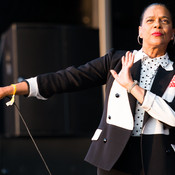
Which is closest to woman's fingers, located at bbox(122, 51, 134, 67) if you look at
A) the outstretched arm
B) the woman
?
the woman

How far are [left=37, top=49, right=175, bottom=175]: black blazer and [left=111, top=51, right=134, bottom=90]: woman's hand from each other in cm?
12

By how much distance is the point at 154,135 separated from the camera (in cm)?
274

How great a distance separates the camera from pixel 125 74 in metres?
2.72

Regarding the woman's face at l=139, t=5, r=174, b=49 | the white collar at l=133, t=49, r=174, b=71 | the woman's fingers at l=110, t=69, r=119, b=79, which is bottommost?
the woman's fingers at l=110, t=69, r=119, b=79

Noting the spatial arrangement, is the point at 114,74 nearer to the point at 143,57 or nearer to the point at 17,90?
the point at 143,57

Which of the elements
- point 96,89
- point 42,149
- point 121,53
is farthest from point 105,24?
point 121,53

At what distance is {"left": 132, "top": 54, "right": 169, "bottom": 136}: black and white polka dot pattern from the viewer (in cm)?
278

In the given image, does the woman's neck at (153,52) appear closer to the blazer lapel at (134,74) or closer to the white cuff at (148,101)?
the blazer lapel at (134,74)

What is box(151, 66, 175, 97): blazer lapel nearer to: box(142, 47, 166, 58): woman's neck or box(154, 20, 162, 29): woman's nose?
box(142, 47, 166, 58): woman's neck

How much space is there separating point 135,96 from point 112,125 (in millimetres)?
215

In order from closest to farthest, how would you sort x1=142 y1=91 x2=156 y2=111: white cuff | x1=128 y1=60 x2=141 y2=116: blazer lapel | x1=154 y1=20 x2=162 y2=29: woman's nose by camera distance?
1. x1=142 y1=91 x2=156 y2=111: white cuff
2. x1=128 y1=60 x2=141 y2=116: blazer lapel
3. x1=154 y1=20 x2=162 y2=29: woman's nose

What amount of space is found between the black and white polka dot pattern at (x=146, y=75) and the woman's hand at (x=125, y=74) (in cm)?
15

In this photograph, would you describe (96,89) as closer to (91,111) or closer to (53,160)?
(91,111)

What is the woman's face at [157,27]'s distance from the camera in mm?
2893
